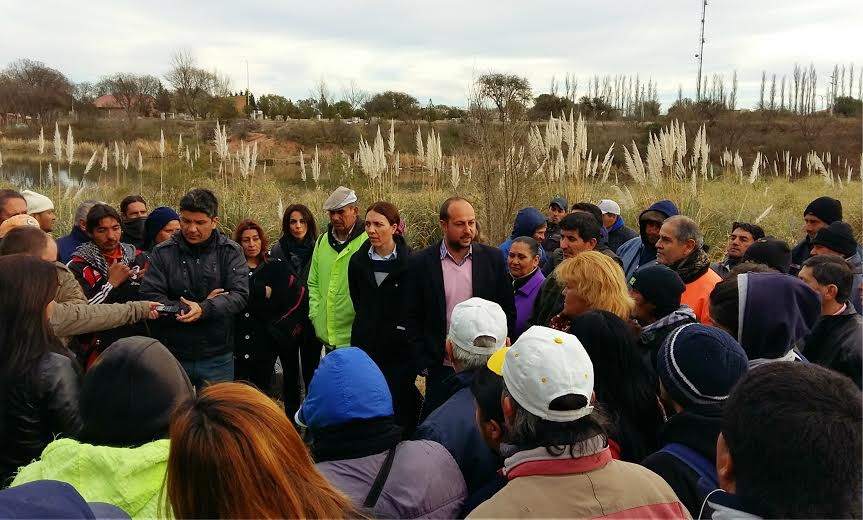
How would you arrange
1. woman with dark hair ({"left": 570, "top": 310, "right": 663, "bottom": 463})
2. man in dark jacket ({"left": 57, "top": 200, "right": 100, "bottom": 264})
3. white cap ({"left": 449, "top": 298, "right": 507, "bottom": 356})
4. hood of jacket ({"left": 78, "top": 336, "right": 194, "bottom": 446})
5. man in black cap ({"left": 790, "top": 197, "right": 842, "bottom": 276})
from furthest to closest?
man in black cap ({"left": 790, "top": 197, "right": 842, "bottom": 276}), man in dark jacket ({"left": 57, "top": 200, "right": 100, "bottom": 264}), white cap ({"left": 449, "top": 298, "right": 507, "bottom": 356}), woman with dark hair ({"left": 570, "top": 310, "right": 663, "bottom": 463}), hood of jacket ({"left": 78, "top": 336, "right": 194, "bottom": 446})

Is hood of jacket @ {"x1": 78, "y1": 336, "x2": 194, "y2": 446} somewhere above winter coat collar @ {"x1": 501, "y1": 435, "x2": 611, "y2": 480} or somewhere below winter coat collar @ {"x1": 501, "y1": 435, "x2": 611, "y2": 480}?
above

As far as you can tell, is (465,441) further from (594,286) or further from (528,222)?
(528,222)

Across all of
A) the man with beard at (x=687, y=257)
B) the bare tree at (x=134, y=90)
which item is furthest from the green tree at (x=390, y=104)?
the man with beard at (x=687, y=257)

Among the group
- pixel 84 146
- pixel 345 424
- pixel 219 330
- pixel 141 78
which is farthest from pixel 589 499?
pixel 141 78

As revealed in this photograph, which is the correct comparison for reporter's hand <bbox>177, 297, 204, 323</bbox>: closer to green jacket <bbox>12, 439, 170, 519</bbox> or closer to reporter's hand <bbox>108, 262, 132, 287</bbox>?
A: reporter's hand <bbox>108, 262, 132, 287</bbox>

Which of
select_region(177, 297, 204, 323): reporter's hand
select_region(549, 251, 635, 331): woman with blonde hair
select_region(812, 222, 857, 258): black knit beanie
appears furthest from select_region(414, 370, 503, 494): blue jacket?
select_region(812, 222, 857, 258): black knit beanie

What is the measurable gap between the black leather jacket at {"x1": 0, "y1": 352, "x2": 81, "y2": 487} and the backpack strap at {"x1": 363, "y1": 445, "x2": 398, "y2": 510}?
120 centimetres

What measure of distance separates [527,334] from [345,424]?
2.13 ft

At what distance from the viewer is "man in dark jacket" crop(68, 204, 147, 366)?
393 cm

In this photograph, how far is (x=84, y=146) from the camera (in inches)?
1120

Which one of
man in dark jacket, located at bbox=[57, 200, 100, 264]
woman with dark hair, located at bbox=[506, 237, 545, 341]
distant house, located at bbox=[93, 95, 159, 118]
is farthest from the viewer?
distant house, located at bbox=[93, 95, 159, 118]

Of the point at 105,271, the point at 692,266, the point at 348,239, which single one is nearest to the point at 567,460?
the point at 692,266

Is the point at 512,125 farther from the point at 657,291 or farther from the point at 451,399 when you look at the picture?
the point at 451,399

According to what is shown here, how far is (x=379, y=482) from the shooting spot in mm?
1869
